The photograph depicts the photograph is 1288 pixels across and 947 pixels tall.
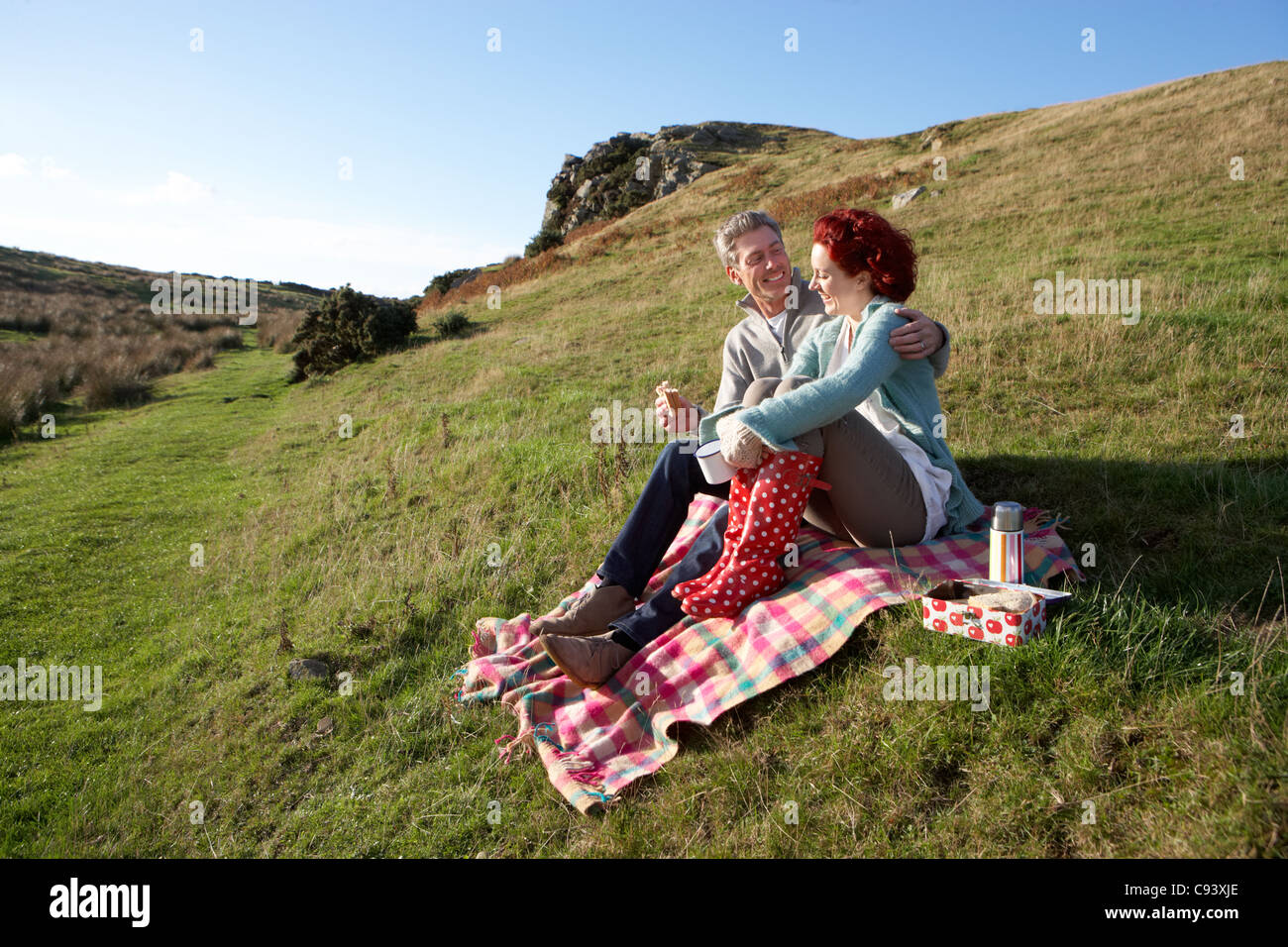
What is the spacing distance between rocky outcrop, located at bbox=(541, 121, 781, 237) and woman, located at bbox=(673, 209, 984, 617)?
1277 inches

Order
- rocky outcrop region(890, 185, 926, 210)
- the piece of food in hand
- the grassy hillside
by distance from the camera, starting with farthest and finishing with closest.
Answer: rocky outcrop region(890, 185, 926, 210)
the piece of food in hand
the grassy hillside

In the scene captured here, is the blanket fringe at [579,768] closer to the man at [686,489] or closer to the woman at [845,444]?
the man at [686,489]

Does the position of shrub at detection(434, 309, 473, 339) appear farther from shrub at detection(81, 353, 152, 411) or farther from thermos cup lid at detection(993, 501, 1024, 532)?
thermos cup lid at detection(993, 501, 1024, 532)

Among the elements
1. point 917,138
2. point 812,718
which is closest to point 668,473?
point 812,718

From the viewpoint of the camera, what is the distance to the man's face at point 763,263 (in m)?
4.38

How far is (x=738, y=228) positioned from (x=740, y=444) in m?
1.74

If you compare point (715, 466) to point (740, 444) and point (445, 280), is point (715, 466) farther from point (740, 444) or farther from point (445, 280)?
point (445, 280)

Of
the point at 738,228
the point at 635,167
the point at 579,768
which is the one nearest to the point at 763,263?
the point at 738,228

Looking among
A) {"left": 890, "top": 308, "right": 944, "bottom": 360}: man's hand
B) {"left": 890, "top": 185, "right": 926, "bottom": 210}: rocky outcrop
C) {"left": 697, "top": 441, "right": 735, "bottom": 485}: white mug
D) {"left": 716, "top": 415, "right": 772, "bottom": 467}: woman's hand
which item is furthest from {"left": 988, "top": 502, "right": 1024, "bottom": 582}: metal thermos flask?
{"left": 890, "top": 185, "right": 926, "bottom": 210}: rocky outcrop

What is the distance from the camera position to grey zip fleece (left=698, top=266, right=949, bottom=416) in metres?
4.54

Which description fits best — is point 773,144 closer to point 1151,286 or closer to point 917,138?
point 917,138
